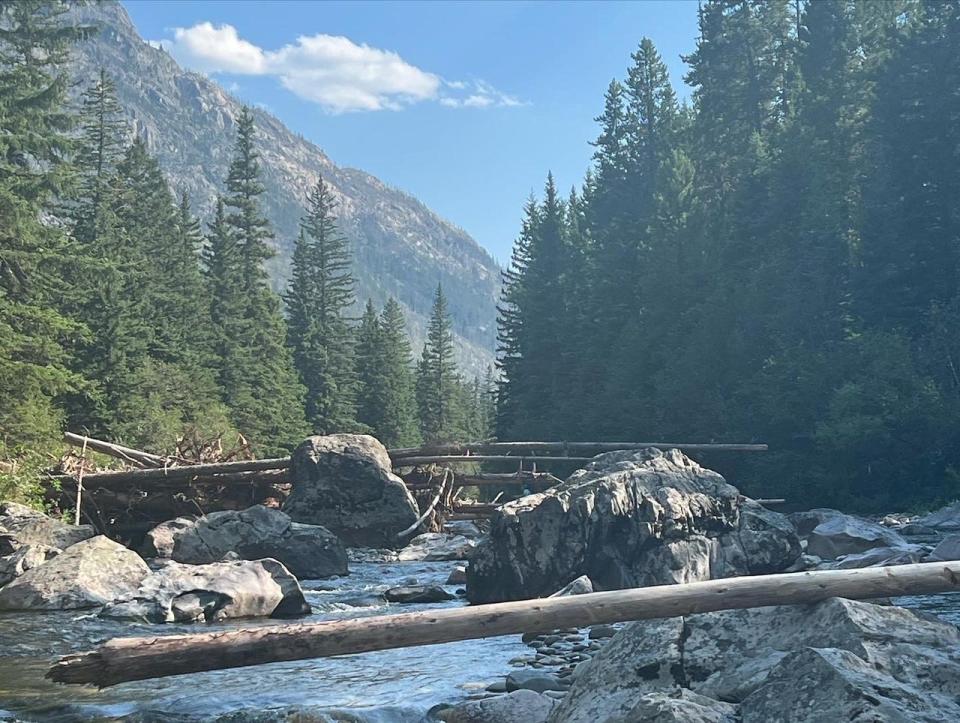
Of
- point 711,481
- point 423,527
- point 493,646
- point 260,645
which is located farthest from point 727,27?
point 260,645

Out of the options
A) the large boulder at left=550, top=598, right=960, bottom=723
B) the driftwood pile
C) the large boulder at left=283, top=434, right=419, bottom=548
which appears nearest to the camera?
the large boulder at left=550, top=598, right=960, bottom=723

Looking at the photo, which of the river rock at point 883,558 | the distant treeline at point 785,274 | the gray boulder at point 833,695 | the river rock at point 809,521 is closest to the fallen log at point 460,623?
the gray boulder at point 833,695

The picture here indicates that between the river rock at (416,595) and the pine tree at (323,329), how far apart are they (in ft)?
167

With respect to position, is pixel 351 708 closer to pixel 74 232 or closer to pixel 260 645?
pixel 260 645

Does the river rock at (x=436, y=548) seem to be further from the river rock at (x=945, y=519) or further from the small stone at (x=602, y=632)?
the river rock at (x=945, y=519)

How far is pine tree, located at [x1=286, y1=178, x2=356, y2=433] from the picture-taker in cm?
6731

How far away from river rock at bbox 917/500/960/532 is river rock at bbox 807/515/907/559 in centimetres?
494

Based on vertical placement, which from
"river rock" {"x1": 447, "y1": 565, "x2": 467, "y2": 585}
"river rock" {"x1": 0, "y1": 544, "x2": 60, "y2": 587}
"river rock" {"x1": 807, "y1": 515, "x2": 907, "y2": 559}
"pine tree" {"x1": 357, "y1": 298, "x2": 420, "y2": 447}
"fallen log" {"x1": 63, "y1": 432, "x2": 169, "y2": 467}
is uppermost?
"pine tree" {"x1": 357, "y1": 298, "x2": 420, "y2": 447}

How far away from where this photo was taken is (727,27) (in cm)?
5791

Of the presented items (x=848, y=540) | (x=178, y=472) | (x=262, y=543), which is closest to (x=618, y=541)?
(x=848, y=540)

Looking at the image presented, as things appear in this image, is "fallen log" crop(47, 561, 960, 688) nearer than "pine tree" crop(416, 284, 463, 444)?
Yes

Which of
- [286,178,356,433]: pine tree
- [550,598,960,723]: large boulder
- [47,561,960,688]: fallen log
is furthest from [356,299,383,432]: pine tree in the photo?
[47,561,960,688]: fallen log

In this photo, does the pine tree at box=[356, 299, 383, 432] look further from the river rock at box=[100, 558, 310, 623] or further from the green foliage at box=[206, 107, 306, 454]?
the river rock at box=[100, 558, 310, 623]

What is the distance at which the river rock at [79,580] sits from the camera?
1327 cm
